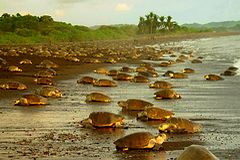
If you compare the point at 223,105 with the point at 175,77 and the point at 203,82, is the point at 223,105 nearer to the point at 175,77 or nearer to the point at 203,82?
the point at 203,82

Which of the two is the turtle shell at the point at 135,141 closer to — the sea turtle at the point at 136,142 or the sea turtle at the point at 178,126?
the sea turtle at the point at 136,142

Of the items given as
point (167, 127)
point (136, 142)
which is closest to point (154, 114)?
point (167, 127)

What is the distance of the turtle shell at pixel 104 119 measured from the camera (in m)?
13.2

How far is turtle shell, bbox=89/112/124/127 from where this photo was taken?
13.2 meters

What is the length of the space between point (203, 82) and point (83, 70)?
33.6 feet

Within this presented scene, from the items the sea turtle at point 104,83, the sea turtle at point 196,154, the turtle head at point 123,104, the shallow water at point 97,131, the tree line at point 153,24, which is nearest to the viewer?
the sea turtle at point 196,154

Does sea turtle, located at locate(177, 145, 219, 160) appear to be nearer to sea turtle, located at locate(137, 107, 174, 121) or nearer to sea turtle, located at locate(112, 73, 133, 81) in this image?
sea turtle, located at locate(137, 107, 174, 121)

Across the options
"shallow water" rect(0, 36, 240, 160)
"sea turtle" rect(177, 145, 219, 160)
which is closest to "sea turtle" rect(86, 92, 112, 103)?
"shallow water" rect(0, 36, 240, 160)

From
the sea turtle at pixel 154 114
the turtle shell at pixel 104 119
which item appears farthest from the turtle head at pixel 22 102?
the sea turtle at pixel 154 114

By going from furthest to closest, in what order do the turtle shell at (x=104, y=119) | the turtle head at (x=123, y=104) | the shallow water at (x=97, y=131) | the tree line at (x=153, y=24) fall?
the tree line at (x=153, y=24), the turtle head at (x=123, y=104), the turtle shell at (x=104, y=119), the shallow water at (x=97, y=131)

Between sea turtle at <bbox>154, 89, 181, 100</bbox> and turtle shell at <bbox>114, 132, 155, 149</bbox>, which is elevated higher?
turtle shell at <bbox>114, 132, 155, 149</bbox>

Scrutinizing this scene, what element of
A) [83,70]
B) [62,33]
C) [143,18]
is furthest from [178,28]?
[83,70]

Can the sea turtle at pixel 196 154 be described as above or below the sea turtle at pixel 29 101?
above

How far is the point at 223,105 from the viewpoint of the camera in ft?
59.3
